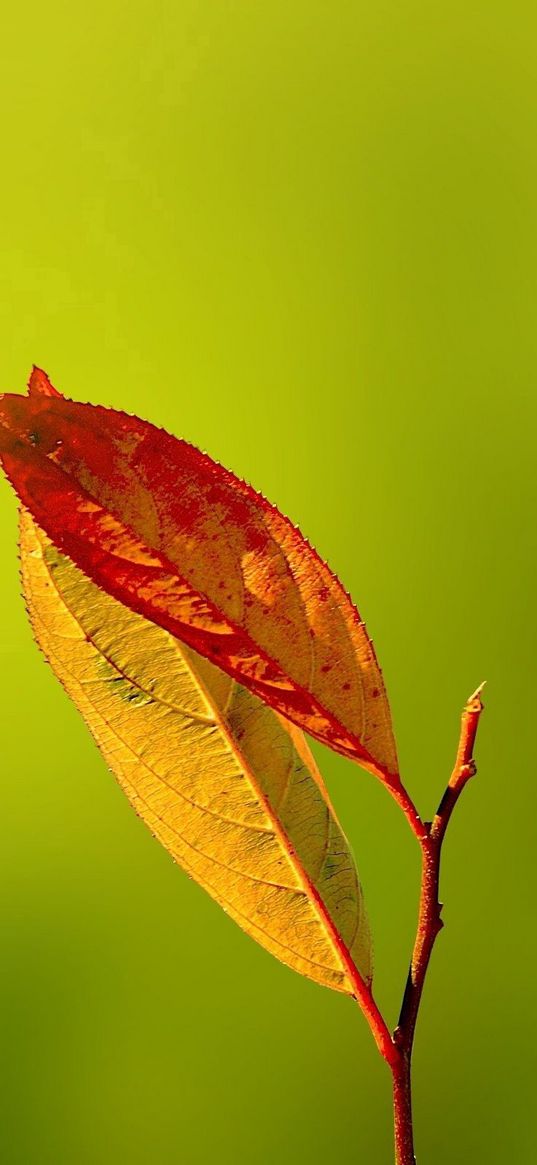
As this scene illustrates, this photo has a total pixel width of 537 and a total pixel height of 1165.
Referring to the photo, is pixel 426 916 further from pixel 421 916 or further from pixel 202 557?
pixel 202 557

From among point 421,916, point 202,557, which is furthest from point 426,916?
point 202,557

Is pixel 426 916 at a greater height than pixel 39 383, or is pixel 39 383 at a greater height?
pixel 39 383

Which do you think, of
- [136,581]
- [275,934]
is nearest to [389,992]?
[275,934]

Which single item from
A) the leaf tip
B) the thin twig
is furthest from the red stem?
the leaf tip

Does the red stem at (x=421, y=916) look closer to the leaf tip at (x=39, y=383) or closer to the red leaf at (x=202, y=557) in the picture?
the red leaf at (x=202, y=557)

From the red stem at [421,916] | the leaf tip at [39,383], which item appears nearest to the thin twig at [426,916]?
the red stem at [421,916]

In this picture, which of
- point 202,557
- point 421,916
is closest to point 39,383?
point 202,557
